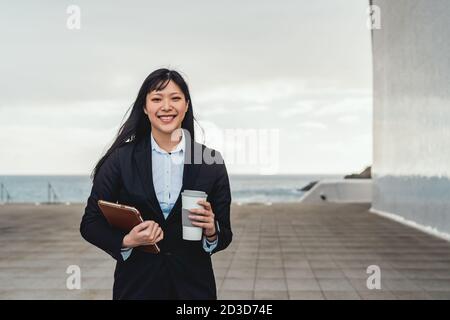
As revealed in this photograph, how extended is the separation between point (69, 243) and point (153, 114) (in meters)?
10.1

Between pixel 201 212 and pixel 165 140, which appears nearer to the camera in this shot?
pixel 201 212

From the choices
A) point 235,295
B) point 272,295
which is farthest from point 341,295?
point 235,295

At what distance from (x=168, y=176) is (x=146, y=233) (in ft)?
0.83

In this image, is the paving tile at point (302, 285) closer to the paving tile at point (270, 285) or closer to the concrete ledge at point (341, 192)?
the paving tile at point (270, 285)

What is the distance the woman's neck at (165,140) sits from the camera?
1.97 m

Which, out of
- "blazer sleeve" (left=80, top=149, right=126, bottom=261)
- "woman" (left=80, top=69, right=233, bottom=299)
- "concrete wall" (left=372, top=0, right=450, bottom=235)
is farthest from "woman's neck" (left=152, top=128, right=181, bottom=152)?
"concrete wall" (left=372, top=0, right=450, bottom=235)

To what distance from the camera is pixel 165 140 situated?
1.98 meters

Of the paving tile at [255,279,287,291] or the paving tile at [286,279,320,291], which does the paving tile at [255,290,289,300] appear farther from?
the paving tile at [286,279,320,291]

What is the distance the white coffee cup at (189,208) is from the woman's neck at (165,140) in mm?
265

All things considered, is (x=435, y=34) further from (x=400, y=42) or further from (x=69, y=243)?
(x=69, y=243)

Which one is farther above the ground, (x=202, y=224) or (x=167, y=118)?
(x=167, y=118)

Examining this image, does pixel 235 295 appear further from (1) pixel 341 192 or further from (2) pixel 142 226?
(1) pixel 341 192
